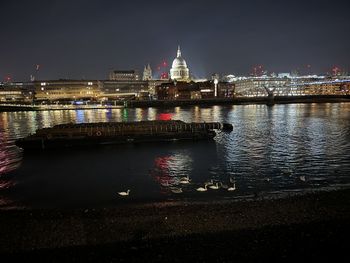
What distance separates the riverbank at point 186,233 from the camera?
34.0 ft

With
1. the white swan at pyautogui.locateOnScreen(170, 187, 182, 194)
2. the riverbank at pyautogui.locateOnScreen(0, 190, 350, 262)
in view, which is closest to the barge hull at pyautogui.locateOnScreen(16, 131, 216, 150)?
the white swan at pyautogui.locateOnScreen(170, 187, 182, 194)

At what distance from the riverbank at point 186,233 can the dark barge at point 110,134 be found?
22273 millimetres

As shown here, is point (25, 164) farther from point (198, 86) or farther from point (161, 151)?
point (198, 86)

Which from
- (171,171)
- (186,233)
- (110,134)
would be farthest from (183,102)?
(186,233)

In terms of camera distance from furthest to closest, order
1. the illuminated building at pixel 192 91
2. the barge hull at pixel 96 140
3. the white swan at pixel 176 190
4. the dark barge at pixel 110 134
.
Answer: the illuminated building at pixel 192 91, the dark barge at pixel 110 134, the barge hull at pixel 96 140, the white swan at pixel 176 190

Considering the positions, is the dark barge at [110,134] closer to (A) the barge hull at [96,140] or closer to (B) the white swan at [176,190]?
(A) the barge hull at [96,140]

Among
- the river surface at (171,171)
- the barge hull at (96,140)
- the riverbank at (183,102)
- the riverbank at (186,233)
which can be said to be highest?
the riverbank at (183,102)

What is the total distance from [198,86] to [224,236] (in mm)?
180701

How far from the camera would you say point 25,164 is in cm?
2884

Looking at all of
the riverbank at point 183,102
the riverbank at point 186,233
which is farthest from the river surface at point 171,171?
the riverbank at point 183,102

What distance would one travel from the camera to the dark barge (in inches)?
1428

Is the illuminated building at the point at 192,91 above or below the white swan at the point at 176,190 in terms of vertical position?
above

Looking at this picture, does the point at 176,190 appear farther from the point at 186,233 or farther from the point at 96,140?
the point at 96,140

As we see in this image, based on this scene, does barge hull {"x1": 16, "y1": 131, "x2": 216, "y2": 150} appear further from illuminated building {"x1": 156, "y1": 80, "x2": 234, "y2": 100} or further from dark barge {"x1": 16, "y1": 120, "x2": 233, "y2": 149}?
illuminated building {"x1": 156, "y1": 80, "x2": 234, "y2": 100}
